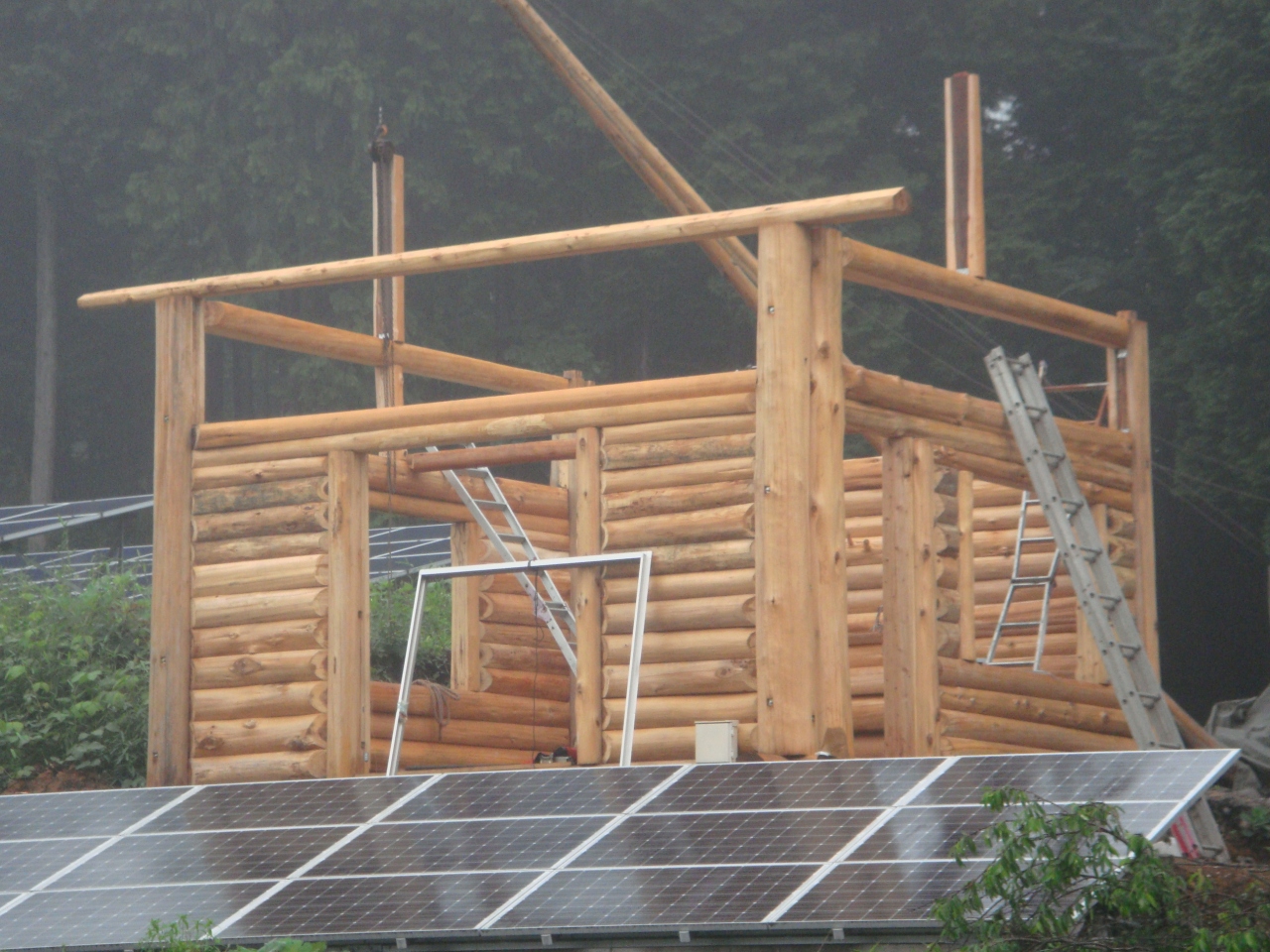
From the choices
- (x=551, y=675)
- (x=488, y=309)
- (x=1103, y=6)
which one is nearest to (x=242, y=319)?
(x=551, y=675)

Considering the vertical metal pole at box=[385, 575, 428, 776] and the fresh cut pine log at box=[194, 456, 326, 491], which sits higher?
the fresh cut pine log at box=[194, 456, 326, 491]

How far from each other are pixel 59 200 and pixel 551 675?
26.2 meters

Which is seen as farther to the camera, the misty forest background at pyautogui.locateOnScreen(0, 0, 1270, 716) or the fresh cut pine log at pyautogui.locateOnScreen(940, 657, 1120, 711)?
the misty forest background at pyautogui.locateOnScreen(0, 0, 1270, 716)

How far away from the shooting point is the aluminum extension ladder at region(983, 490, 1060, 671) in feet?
54.1

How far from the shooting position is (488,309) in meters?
36.8

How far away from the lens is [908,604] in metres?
13.3

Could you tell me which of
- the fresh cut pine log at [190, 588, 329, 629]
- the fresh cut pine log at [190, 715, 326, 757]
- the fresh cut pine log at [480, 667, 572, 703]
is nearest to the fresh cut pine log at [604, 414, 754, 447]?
the fresh cut pine log at [190, 588, 329, 629]

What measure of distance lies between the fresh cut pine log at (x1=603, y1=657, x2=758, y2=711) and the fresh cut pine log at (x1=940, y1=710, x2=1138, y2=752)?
192cm

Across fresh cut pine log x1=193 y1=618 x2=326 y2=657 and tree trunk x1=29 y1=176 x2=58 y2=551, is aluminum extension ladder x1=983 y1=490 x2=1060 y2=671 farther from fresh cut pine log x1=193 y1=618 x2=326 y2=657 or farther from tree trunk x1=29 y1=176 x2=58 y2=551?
tree trunk x1=29 y1=176 x2=58 y2=551

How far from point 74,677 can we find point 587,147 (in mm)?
21070

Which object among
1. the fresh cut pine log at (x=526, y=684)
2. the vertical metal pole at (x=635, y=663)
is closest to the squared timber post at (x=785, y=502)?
the vertical metal pole at (x=635, y=663)

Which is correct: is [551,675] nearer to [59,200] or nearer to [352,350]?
[352,350]

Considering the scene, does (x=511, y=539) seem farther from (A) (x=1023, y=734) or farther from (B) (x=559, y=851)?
(B) (x=559, y=851)

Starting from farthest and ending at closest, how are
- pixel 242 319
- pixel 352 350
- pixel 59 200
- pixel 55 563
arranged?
1. pixel 59 200
2. pixel 55 563
3. pixel 352 350
4. pixel 242 319
